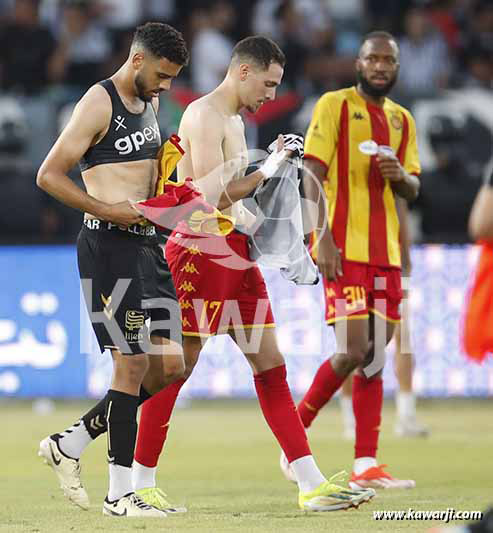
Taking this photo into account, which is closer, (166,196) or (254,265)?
(166,196)

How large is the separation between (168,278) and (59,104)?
7.64 metres

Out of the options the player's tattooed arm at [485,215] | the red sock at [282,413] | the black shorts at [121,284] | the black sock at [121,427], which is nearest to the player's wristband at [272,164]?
the black shorts at [121,284]

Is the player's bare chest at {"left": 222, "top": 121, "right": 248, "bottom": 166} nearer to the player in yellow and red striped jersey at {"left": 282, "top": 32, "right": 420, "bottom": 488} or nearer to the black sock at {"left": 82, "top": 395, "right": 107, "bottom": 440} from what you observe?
the player in yellow and red striped jersey at {"left": 282, "top": 32, "right": 420, "bottom": 488}

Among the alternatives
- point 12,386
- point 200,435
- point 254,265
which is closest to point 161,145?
point 254,265

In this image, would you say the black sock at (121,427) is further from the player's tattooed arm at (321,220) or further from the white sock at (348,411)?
the white sock at (348,411)

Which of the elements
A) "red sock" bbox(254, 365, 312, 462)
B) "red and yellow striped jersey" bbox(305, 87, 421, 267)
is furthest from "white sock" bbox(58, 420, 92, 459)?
"red and yellow striped jersey" bbox(305, 87, 421, 267)

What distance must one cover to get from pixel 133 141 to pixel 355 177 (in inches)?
75.7

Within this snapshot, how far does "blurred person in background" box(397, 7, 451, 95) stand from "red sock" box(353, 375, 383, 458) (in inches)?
302

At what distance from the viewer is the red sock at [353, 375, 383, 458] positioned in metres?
7.68

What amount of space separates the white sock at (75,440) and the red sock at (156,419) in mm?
289

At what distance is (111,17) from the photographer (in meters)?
15.9

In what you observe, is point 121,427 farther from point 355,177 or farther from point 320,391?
point 355,177

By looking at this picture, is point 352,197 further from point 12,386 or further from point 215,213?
point 12,386

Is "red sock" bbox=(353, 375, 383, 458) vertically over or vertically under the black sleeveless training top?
under
